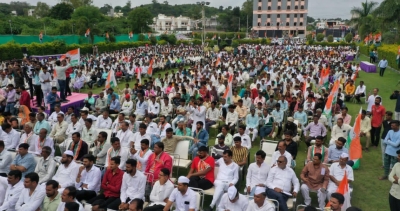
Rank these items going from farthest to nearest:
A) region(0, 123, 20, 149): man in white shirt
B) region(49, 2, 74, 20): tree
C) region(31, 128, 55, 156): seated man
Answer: region(49, 2, 74, 20): tree
region(0, 123, 20, 149): man in white shirt
region(31, 128, 55, 156): seated man

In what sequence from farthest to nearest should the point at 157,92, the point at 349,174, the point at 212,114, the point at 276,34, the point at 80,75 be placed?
the point at 276,34 < the point at 80,75 < the point at 157,92 < the point at 212,114 < the point at 349,174

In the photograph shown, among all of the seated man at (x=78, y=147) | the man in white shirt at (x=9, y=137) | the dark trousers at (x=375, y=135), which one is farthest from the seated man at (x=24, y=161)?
the dark trousers at (x=375, y=135)

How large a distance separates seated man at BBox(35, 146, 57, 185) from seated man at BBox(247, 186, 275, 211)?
12.2 ft

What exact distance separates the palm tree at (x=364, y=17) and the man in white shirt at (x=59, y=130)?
133ft

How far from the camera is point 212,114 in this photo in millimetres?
10852

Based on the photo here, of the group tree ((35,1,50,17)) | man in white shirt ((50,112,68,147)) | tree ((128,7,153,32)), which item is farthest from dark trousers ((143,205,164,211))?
tree ((35,1,50,17))

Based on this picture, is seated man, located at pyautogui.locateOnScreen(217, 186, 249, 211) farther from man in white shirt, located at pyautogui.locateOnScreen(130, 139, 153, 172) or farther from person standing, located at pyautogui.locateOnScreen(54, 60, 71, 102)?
person standing, located at pyautogui.locateOnScreen(54, 60, 71, 102)

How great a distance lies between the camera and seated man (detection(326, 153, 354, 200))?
5977 mm

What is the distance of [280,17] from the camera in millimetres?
90250

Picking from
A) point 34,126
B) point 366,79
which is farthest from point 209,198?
point 366,79

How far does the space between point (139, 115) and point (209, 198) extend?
17.5 feet

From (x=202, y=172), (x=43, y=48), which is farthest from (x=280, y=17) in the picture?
(x=202, y=172)

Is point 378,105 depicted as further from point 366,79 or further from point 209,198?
point 366,79

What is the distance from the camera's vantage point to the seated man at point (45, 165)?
635cm
